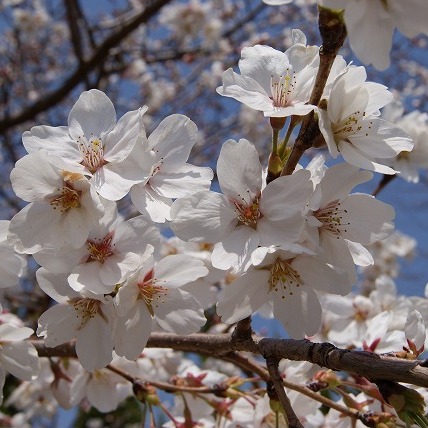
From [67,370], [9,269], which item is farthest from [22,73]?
[9,269]

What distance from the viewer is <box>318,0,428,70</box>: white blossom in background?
100 centimetres

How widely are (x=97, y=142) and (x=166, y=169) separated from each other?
18cm

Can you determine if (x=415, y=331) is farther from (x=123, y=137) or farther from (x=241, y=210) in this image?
(x=123, y=137)

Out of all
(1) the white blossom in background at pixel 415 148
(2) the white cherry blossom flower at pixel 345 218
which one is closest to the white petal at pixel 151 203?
(2) the white cherry blossom flower at pixel 345 218

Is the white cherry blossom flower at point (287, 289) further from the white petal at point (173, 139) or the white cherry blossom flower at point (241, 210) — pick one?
the white petal at point (173, 139)

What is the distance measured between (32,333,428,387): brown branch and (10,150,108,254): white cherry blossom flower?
17.7 inches

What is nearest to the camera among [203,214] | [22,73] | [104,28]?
[203,214]

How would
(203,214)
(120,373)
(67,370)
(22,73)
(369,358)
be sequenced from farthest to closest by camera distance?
(22,73) < (67,370) < (120,373) < (203,214) < (369,358)

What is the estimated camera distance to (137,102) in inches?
329

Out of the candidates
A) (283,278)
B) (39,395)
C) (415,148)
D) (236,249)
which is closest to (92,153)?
(236,249)

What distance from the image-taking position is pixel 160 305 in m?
1.41

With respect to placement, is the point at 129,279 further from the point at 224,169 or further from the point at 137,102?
the point at 137,102

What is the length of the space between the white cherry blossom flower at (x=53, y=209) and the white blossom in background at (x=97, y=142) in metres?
0.03

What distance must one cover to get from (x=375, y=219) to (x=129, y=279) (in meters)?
0.57
